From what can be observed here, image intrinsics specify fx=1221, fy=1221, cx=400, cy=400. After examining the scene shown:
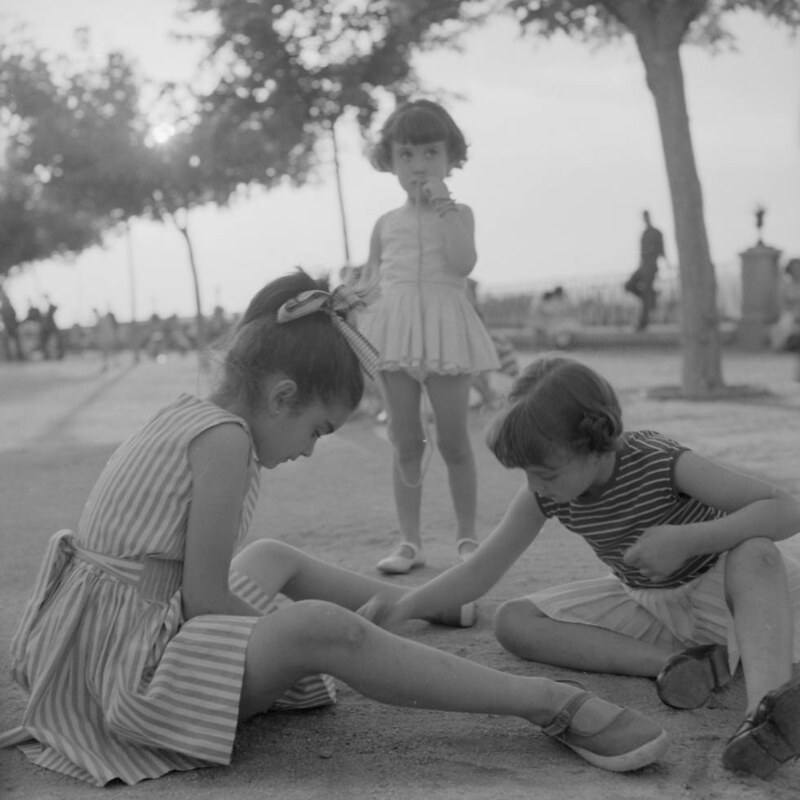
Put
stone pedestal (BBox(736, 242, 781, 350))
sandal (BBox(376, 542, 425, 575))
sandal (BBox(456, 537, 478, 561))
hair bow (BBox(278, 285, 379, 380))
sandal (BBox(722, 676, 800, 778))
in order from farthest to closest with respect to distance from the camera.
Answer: stone pedestal (BBox(736, 242, 781, 350)) < sandal (BBox(456, 537, 478, 561)) < sandal (BBox(376, 542, 425, 575)) < hair bow (BBox(278, 285, 379, 380)) < sandal (BBox(722, 676, 800, 778))

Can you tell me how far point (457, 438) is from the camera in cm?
430

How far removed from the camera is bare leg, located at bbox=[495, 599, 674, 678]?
2.93 meters

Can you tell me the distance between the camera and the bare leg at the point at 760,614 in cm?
246

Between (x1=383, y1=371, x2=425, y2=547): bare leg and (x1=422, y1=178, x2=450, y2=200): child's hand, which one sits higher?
(x1=422, y1=178, x2=450, y2=200): child's hand

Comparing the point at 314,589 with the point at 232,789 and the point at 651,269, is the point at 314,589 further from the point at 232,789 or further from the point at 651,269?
the point at 651,269

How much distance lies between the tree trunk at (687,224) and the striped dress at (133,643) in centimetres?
830

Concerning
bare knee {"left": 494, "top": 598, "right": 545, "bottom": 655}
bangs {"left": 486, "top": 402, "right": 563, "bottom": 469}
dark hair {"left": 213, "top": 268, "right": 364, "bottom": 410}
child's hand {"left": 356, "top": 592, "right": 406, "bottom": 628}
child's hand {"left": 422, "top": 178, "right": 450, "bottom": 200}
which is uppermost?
child's hand {"left": 422, "top": 178, "right": 450, "bottom": 200}

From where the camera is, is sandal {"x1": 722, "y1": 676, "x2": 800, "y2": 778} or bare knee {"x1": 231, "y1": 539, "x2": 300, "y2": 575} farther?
bare knee {"x1": 231, "y1": 539, "x2": 300, "y2": 575}

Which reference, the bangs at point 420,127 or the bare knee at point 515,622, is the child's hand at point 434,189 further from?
the bare knee at point 515,622

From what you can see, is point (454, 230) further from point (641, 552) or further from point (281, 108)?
point (281, 108)

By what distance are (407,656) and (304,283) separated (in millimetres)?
939

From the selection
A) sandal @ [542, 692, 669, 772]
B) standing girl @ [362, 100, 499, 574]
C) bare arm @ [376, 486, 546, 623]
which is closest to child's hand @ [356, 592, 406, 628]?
bare arm @ [376, 486, 546, 623]

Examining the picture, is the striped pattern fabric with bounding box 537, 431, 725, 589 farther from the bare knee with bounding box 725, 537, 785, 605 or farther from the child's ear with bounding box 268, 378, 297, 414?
the child's ear with bounding box 268, 378, 297, 414

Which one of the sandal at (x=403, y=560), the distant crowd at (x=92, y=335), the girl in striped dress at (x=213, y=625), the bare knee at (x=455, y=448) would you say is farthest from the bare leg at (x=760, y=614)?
the distant crowd at (x=92, y=335)
